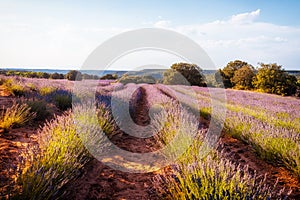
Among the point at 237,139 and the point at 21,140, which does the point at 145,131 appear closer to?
the point at 237,139

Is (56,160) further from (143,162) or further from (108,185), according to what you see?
(143,162)

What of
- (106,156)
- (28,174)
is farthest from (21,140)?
(28,174)

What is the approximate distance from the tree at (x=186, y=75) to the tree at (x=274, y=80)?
Result: 12.0m

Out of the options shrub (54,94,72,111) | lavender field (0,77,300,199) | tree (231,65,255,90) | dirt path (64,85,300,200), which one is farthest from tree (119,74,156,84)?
dirt path (64,85,300,200)

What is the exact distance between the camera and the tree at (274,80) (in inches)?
1014

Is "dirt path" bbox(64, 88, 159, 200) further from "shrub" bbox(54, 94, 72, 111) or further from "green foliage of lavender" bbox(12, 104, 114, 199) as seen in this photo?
"shrub" bbox(54, 94, 72, 111)

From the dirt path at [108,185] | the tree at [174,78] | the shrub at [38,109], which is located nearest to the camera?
the dirt path at [108,185]

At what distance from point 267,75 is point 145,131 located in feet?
81.8

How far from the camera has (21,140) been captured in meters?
3.76

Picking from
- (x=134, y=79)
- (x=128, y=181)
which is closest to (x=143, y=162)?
(x=128, y=181)

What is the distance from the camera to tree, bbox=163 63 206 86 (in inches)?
1490

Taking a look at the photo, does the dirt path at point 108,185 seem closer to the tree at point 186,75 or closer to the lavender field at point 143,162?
the lavender field at point 143,162

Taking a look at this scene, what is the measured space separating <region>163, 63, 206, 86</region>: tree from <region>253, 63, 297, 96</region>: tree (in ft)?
39.5

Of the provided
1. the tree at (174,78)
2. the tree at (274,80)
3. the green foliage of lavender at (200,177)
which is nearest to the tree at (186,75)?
the tree at (174,78)
